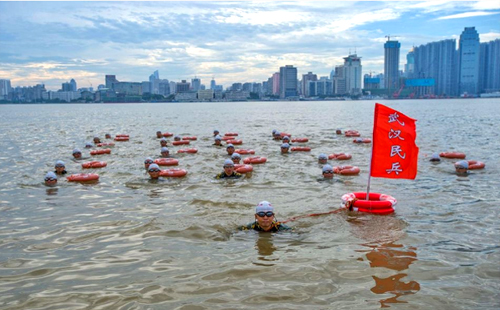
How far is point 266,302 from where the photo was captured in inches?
281

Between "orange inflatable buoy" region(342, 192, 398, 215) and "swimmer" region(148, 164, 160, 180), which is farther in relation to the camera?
"swimmer" region(148, 164, 160, 180)

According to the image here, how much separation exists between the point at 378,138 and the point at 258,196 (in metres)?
5.07

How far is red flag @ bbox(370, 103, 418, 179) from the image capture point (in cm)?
1064

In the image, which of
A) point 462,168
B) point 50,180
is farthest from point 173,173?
point 462,168

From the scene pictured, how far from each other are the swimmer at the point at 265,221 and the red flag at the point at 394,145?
2.54 meters

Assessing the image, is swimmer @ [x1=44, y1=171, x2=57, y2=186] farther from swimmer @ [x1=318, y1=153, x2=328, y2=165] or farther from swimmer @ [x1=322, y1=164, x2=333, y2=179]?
swimmer @ [x1=318, y1=153, x2=328, y2=165]

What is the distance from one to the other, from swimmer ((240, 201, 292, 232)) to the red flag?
254 centimetres

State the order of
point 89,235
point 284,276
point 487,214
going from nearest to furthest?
point 284,276 < point 89,235 < point 487,214

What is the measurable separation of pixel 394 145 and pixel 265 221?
11.5 ft

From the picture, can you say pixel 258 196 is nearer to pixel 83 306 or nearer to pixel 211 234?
pixel 211 234

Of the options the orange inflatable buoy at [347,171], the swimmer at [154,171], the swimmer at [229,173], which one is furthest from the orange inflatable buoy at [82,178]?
the orange inflatable buoy at [347,171]

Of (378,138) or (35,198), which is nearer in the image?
(378,138)

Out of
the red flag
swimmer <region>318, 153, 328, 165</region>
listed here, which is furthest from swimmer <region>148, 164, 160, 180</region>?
the red flag

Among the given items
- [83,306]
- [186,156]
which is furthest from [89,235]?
[186,156]
